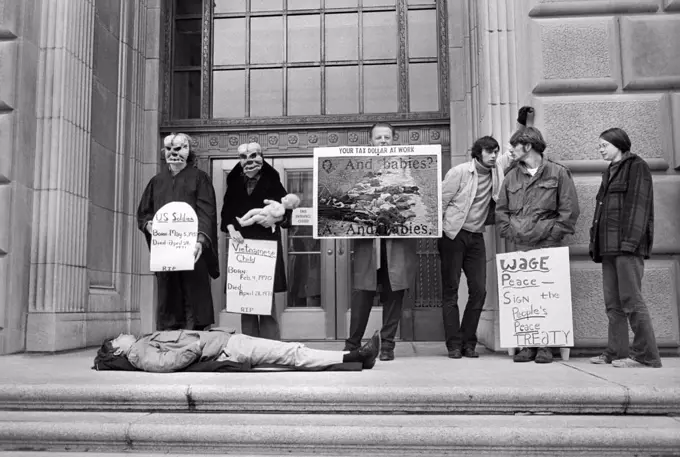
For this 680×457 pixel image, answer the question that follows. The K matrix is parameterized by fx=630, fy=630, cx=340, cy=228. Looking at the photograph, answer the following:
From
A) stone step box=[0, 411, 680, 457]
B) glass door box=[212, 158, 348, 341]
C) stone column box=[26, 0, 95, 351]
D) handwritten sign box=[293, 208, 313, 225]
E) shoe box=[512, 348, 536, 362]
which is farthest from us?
handwritten sign box=[293, 208, 313, 225]

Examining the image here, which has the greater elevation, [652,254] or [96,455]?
[652,254]

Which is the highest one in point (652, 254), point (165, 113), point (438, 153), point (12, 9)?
point (12, 9)

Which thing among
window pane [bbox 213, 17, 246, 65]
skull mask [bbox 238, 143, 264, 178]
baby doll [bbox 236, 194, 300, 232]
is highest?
window pane [bbox 213, 17, 246, 65]

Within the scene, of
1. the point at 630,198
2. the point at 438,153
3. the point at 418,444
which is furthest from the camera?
the point at 438,153

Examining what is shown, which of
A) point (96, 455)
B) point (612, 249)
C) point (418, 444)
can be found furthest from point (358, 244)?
point (96, 455)

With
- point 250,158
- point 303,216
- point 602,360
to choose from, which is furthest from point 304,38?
point 602,360

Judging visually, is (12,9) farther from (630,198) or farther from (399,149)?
(630,198)

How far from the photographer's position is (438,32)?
7.98 meters

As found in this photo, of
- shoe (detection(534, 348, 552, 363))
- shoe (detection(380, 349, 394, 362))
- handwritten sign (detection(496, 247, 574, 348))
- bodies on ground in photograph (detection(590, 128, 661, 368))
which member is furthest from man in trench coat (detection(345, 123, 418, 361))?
bodies on ground in photograph (detection(590, 128, 661, 368))

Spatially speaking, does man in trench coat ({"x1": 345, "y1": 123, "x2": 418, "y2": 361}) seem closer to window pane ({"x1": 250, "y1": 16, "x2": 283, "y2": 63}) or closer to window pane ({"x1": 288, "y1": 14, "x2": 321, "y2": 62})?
window pane ({"x1": 288, "y1": 14, "x2": 321, "y2": 62})

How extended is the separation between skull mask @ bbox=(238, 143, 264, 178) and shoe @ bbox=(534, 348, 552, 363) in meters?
3.10

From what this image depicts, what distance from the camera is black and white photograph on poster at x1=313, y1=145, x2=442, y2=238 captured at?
5.80m

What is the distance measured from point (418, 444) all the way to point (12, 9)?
5.93 m

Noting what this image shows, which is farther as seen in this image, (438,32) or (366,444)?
(438,32)
